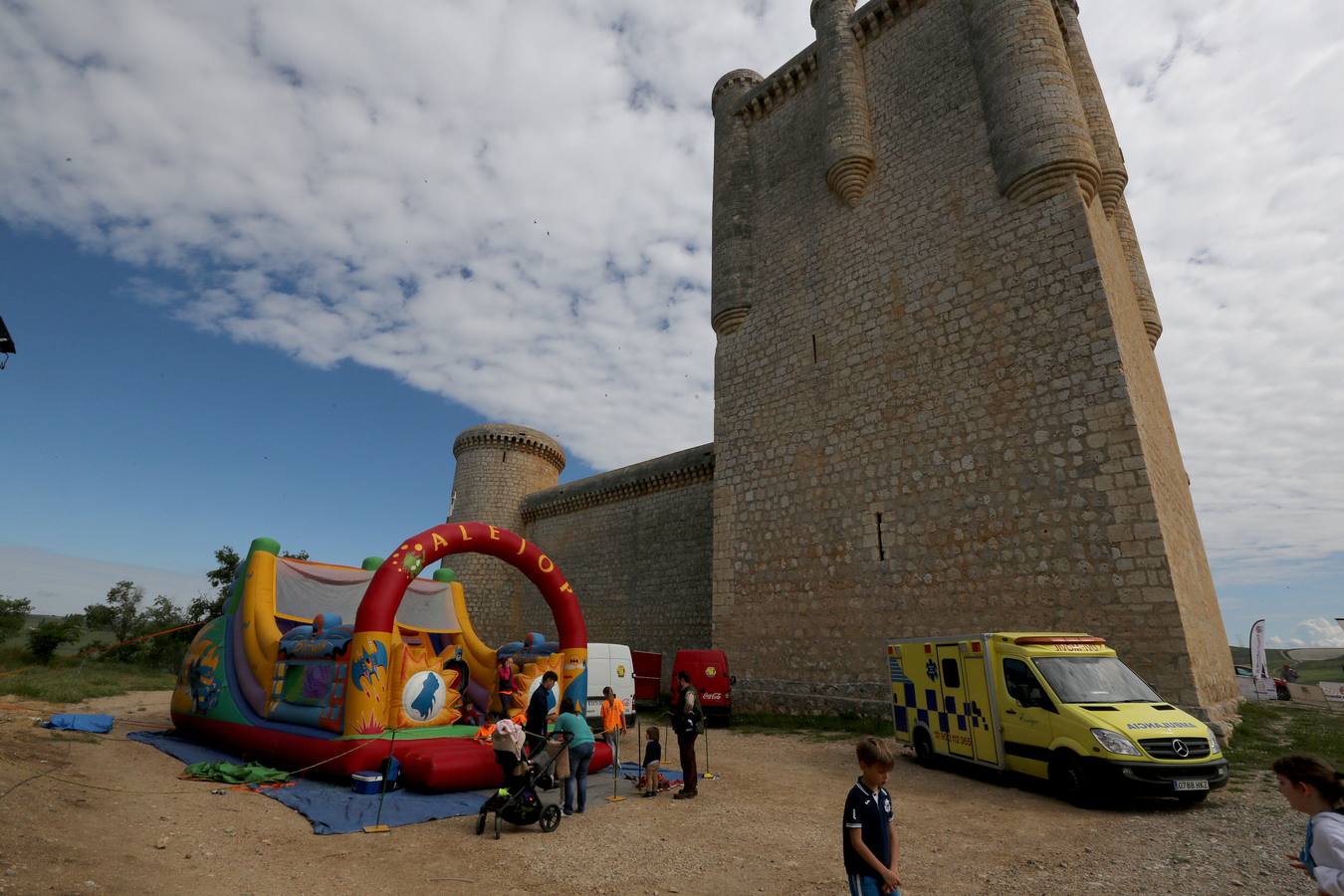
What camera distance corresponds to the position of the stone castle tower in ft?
32.8

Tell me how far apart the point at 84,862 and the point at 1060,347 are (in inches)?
516

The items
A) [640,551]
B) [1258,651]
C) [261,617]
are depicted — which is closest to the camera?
[261,617]

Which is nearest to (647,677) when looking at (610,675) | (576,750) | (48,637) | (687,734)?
(610,675)

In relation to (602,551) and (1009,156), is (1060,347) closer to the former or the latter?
(1009,156)

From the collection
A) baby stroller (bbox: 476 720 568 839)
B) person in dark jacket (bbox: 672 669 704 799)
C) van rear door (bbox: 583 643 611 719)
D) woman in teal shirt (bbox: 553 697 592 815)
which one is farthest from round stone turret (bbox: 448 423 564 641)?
baby stroller (bbox: 476 720 568 839)

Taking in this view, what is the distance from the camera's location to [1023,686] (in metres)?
7.25

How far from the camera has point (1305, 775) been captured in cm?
→ 236

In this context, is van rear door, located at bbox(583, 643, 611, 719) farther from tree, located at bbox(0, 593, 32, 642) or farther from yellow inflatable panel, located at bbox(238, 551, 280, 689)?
tree, located at bbox(0, 593, 32, 642)

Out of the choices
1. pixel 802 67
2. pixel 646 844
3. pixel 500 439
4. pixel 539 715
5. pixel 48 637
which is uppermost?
pixel 802 67

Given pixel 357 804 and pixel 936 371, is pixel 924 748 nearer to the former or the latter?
pixel 936 371

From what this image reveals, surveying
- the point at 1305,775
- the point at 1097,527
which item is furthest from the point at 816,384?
the point at 1305,775

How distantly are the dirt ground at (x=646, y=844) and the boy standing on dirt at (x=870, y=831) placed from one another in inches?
71.7

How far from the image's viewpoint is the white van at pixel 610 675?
44.9 feet

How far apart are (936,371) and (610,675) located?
943 centimetres
